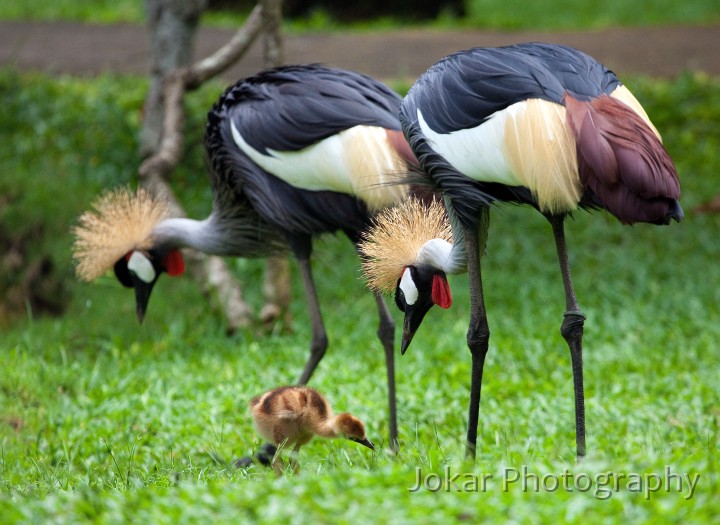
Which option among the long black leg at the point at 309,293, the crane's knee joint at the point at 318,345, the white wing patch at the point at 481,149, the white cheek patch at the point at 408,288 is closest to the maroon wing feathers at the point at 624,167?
the white wing patch at the point at 481,149

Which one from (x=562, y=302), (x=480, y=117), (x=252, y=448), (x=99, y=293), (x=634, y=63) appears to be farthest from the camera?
(x=634, y=63)

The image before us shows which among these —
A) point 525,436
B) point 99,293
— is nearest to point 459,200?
point 525,436

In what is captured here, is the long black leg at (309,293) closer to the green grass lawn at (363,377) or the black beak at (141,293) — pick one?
the green grass lawn at (363,377)

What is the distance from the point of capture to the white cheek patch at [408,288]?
403 cm

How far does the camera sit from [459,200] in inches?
146

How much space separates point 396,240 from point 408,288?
0.20 metres

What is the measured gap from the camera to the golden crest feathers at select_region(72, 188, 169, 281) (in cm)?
525

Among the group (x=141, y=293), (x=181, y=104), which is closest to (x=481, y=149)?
(x=141, y=293)

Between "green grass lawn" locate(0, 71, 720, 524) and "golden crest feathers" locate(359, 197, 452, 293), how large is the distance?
676 millimetres

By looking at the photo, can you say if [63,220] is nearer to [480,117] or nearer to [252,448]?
[252,448]

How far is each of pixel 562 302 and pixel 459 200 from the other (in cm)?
322

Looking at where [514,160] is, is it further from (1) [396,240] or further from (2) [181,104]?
(2) [181,104]

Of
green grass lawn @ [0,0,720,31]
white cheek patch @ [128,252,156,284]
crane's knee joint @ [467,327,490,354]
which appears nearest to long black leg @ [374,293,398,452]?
crane's knee joint @ [467,327,490,354]

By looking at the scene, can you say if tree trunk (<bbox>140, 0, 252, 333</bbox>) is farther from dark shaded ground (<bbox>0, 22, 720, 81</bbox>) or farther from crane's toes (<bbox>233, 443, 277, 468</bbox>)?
crane's toes (<bbox>233, 443, 277, 468</bbox>)
